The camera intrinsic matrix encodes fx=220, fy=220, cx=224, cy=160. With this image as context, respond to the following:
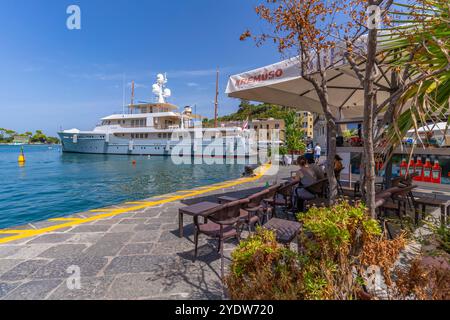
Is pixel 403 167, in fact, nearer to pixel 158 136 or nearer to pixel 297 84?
pixel 297 84

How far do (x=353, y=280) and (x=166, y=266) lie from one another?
1.95 metres

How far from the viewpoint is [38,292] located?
2.10 metres

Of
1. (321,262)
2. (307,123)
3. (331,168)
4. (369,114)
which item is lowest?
(321,262)

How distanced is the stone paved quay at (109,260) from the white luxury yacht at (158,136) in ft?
85.8

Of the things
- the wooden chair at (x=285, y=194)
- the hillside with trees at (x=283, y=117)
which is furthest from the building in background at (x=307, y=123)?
the wooden chair at (x=285, y=194)

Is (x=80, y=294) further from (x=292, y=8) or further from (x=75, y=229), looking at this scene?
(x=292, y=8)

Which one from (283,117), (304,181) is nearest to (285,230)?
(304,181)

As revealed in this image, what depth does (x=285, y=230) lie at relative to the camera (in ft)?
7.56

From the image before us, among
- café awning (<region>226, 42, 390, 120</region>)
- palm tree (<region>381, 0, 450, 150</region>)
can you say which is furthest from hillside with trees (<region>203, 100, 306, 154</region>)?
palm tree (<region>381, 0, 450, 150</region>)

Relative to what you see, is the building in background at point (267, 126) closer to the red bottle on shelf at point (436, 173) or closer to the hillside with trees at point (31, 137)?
the red bottle on shelf at point (436, 173)

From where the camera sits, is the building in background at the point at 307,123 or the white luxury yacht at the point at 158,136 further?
the building in background at the point at 307,123

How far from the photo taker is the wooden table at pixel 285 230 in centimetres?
213

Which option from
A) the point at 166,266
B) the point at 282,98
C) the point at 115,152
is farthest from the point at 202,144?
the point at 166,266

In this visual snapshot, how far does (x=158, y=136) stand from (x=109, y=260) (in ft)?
105
